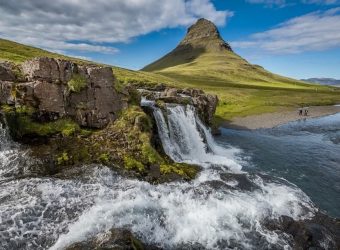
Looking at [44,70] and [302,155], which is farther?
[302,155]

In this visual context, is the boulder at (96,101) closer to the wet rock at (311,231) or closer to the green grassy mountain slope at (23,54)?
the wet rock at (311,231)

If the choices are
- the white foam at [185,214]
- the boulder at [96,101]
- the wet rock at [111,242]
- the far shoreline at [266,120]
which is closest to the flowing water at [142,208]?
the white foam at [185,214]

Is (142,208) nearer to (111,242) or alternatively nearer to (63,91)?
(111,242)

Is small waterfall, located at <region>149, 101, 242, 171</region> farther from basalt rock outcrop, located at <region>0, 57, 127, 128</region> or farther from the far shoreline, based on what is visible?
the far shoreline

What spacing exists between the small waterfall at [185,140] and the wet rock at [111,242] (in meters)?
18.5

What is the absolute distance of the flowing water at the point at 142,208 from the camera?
19.6 metres

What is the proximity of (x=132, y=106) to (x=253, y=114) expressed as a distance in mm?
61555

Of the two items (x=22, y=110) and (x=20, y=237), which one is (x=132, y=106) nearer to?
(x=22, y=110)

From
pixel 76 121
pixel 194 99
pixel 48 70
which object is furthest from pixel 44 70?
pixel 194 99

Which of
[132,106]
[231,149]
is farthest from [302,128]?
[132,106]

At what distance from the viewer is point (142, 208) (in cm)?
2295

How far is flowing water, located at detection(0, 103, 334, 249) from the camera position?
1958 centimetres

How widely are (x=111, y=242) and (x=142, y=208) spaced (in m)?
5.96

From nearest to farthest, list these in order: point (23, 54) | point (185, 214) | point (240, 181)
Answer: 1. point (185, 214)
2. point (240, 181)
3. point (23, 54)
